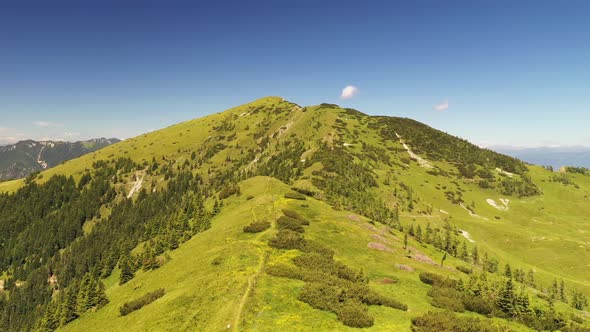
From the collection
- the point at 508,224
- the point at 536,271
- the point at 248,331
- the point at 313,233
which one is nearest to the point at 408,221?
the point at 536,271

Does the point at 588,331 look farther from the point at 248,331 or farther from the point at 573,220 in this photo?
the point at 573,220

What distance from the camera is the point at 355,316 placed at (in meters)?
34.7

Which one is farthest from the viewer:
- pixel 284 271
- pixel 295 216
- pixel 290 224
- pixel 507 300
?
pixel 295 216

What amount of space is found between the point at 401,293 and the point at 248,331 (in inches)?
1049

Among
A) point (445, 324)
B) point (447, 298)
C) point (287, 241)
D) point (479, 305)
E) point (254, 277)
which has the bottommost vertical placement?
point (479, 305)

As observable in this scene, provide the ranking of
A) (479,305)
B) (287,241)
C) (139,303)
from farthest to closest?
1. (287,241)
2. (139,303)
3. (479,305)

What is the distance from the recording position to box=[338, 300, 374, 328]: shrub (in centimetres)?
3388

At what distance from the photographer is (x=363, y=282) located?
155ft

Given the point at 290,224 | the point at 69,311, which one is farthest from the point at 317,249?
the point at 69,311

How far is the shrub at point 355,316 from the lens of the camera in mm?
33875

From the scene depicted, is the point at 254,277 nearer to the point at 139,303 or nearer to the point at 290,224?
the point at 139,303

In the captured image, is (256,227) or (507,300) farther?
(256,227)

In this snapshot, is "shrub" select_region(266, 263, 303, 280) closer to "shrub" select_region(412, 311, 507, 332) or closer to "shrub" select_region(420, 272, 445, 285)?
"shrub" select_region(412, 311, 507, 332)

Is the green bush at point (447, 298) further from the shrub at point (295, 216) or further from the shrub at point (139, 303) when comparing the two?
the shrub at point (139, 303)
